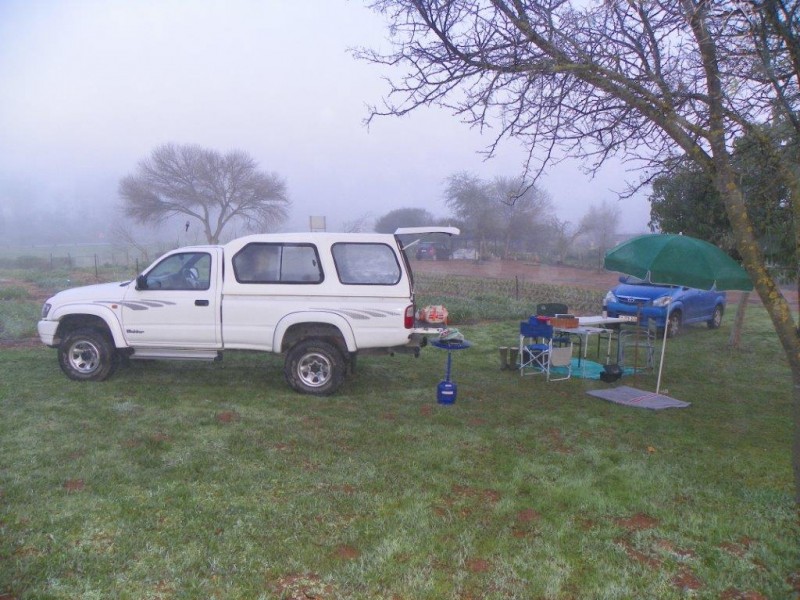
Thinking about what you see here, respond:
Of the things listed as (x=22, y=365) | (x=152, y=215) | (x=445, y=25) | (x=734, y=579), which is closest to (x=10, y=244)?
(x=152, y=215)

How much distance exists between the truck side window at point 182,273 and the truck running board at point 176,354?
79cm

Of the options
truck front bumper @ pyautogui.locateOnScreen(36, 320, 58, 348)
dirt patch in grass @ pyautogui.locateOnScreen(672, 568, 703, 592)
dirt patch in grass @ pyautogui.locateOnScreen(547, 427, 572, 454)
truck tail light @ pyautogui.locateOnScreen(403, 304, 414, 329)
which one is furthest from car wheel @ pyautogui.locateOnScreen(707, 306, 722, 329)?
truck front bumper @ pyautogui.locateOnScreen(36, 320, 58, 348)

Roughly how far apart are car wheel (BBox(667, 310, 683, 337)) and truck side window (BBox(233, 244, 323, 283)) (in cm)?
856

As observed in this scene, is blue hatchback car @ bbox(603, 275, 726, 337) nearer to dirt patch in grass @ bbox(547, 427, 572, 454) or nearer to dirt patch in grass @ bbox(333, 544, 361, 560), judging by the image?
dirt patch in grass @ bbox(547, 427, 572, 454)

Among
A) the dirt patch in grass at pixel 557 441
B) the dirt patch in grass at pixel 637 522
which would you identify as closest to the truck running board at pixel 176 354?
the dirt patch in grass at pixel 557 441

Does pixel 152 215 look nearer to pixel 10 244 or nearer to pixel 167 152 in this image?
pixel 167 152

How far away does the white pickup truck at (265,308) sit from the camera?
7.32m

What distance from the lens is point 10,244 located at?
37219 millimetres

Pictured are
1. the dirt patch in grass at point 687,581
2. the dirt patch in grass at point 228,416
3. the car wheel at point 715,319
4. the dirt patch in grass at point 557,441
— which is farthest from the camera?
the car wheel at point 715,319

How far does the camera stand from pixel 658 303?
1228 centimetres

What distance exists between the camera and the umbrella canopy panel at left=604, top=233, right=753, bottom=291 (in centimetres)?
709

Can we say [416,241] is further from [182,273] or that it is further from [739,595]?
[739,595]

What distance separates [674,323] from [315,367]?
8.81 m

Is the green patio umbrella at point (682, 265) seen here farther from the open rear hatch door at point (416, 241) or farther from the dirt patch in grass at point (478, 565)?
the dirt patch in grass at point (478, 565)
